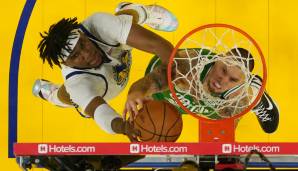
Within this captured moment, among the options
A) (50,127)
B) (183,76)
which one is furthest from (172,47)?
(50,127)

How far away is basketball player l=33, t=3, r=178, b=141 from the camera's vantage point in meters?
3.47

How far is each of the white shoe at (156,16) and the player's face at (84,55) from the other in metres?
0.26

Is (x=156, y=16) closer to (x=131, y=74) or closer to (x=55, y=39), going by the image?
(x=131, y=74)

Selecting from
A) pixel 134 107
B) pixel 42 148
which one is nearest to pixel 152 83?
pixel 134 107

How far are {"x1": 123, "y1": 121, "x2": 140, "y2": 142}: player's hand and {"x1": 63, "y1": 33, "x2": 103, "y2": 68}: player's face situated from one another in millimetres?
359

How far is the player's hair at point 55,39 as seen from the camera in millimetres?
3482

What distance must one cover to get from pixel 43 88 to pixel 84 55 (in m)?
0.30

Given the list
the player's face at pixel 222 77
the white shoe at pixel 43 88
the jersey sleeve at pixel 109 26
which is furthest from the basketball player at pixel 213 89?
the white shoe at pixel 43 88

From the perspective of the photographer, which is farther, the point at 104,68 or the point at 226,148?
the point at 104,68

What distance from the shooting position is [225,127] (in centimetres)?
329

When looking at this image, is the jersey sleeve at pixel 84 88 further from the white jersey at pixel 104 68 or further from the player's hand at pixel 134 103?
the player's hand at pixel 134 103

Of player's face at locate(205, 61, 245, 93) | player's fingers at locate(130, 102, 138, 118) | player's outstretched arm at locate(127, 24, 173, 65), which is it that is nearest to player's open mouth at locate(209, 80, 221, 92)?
player's face at locate(205, 61, 245, 93)

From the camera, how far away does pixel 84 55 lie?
11.4 feet

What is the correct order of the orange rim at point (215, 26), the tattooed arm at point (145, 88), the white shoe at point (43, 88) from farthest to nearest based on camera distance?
the white shoe at point (43, 88)
the tattooed arm at point (145, 88)
the orange rim at point (215, 26)
